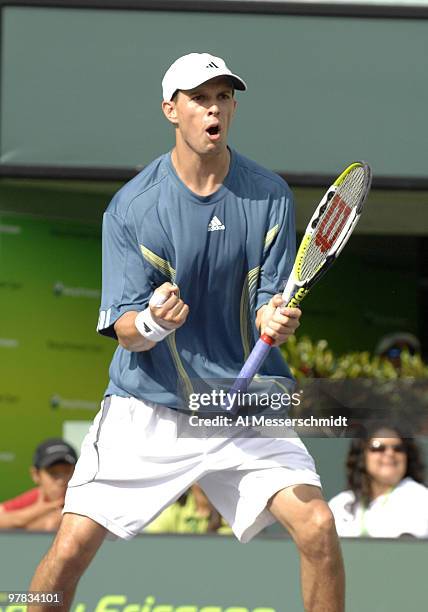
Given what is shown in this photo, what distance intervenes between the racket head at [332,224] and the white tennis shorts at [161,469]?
509mm

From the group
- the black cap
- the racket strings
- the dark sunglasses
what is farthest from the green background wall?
the racket strings

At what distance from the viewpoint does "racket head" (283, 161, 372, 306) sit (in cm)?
491

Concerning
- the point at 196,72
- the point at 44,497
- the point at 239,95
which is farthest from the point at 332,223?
the point at 239,95

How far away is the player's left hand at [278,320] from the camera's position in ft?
15.3

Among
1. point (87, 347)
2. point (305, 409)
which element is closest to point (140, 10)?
point (87, 347)

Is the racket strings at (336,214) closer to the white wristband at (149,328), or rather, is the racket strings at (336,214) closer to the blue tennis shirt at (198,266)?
the blue tennis shirt at (198,266)

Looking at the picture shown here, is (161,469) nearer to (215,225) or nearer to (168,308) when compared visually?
(168,308)

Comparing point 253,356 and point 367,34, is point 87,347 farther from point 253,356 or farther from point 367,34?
point 253,356

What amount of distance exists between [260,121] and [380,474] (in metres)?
2.14

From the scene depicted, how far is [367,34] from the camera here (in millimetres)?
7410

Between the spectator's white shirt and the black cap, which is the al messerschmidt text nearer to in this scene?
the spectator's white shirt

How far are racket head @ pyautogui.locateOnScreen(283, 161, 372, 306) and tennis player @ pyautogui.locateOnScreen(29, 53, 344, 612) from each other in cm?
8

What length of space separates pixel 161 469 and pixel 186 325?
1.54ft

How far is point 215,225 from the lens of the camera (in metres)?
4.95
